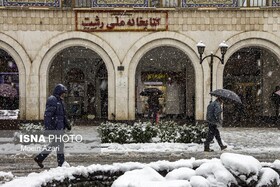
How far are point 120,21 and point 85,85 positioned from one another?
758 cm

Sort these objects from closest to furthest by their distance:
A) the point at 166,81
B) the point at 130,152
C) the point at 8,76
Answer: the point at 130,152, the point at 8,76, the point at 166,81

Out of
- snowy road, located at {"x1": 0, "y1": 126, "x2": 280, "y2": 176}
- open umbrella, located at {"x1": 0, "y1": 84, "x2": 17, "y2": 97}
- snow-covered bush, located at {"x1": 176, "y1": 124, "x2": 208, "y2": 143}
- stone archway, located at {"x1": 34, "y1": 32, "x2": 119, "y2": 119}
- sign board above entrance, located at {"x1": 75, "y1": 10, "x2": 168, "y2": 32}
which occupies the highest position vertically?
sign board above entrance, located at {"x1": 75, "y1": 10, "x2": 168, "y2": 32}

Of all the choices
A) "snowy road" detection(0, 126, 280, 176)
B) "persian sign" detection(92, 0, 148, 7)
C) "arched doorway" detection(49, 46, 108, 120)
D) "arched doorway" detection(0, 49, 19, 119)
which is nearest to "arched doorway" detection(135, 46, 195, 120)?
"arched doorway" detection(49, 46, 108, 120)

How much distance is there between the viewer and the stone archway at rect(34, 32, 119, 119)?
820 inches

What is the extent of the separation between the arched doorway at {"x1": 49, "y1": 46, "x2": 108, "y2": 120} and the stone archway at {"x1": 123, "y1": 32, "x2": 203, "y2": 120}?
20.0ft

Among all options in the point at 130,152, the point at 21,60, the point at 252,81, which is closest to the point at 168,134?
the point at 130,152

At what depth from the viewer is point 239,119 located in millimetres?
25094

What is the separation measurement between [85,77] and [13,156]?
1583 centimetres

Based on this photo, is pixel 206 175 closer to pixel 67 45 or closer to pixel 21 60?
pixel 67 45

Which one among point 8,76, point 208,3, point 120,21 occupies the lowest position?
point 8,76

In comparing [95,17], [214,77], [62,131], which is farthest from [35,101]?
[62,131]

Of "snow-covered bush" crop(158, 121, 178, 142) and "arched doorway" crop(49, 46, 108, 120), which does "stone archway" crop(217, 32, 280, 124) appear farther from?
"snow-covered bush" crop(158, 121, 178, 142)

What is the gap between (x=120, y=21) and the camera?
21.0 m

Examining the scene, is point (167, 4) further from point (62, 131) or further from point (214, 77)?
point (62, 131)
